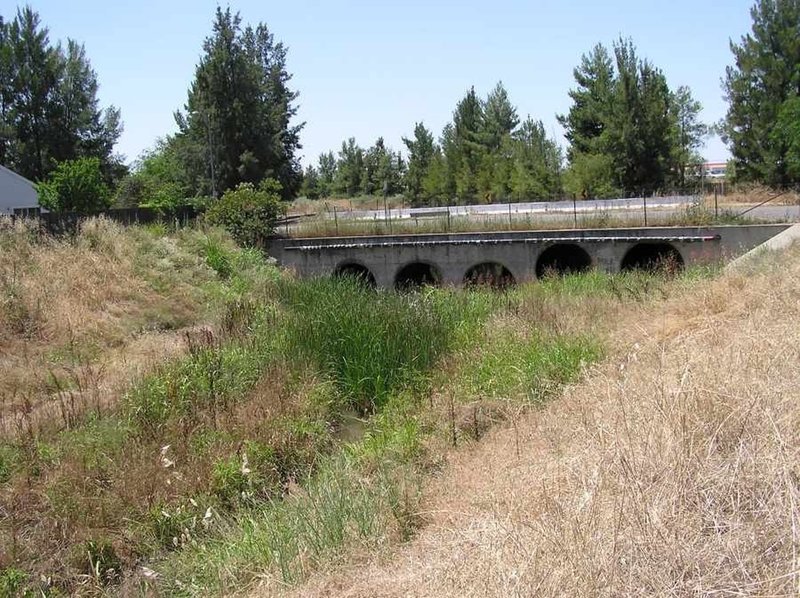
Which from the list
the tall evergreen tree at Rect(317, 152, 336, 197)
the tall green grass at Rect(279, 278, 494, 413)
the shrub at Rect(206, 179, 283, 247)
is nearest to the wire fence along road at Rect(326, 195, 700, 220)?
the shrub at Rect(206, 179, 283, 247)

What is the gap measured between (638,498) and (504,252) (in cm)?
2056

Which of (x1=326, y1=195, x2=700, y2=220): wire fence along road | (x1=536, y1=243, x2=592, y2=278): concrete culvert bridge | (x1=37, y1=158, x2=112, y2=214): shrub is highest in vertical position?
(x1=37, y1=158, x2=112, y2=214): shrub

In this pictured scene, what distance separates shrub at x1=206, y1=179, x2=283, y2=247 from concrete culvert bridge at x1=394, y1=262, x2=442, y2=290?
5.23 metres

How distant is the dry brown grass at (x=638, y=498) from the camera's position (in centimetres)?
305

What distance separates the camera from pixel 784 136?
109 ft

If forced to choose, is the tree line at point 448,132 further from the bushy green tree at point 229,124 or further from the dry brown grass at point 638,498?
the dry brown grass at point 638,498

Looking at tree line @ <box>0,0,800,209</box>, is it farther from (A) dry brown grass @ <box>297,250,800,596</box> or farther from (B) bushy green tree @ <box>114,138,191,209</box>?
(A) dry brown grass @ <box>297,250,800,596</box>

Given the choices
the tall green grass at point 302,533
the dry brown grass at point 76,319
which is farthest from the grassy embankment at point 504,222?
the tall green grass at point 302,533

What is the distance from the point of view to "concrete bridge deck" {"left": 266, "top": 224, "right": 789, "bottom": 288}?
20.7m

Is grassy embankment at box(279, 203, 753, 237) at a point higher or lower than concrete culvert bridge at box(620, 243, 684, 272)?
higher

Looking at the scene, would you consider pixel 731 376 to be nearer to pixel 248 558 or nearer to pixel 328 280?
pixel 248 558

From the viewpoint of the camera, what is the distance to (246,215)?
26.7 metres

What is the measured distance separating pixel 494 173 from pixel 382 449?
39073 mm

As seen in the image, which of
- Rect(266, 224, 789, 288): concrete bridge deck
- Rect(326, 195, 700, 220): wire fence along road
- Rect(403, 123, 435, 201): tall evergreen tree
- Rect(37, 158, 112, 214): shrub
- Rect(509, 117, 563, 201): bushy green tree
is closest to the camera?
Rect(266, 224, 789, 288): concrete bridge deck
